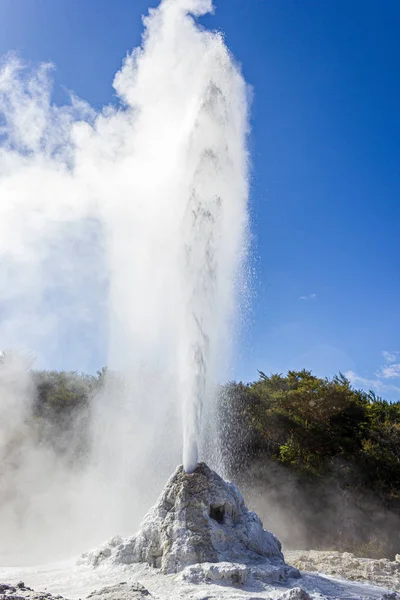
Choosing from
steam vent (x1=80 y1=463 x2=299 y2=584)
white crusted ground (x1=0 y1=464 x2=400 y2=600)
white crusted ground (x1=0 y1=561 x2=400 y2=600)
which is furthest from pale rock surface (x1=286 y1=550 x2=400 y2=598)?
steam vent (x1=80 y1=463 x2=299 y2=584)

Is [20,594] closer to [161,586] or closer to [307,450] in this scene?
[161,586]

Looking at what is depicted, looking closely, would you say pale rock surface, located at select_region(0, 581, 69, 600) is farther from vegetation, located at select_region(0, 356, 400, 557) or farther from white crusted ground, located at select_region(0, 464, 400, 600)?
vegetation, located at select_region(0, 356, 400, 557)

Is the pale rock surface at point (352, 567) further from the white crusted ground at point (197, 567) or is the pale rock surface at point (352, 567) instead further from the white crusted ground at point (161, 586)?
the white crusted ground at point (161, 586)

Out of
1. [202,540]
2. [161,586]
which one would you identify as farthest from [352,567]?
[161,586]

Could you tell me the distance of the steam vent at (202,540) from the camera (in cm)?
577

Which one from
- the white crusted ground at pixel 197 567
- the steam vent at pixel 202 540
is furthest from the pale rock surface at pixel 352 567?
the steam vent at pixel 202 540

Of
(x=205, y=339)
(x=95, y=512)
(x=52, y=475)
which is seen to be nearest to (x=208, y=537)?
(x=205, y=339)

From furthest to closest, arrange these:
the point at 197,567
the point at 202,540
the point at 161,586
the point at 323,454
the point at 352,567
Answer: the point at 323,454 → the point at 352,567 → the point at 202,540 → the point at 197,567 → the point at 161,586

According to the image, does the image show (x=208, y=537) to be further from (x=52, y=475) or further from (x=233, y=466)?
(x=52, y=475)

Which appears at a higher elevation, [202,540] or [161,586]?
[202,540]

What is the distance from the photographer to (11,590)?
5.29m

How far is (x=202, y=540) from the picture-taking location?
6121mm

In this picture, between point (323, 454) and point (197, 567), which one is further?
point (323, 454)

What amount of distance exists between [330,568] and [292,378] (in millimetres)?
9874
